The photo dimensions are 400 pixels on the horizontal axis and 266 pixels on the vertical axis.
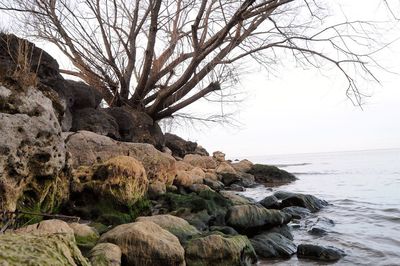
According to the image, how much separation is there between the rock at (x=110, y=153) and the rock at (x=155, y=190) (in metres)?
0.33

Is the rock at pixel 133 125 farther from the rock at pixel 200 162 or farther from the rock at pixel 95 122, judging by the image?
the rock at pixel 200 162

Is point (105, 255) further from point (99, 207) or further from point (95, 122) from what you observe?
point (95, 122)

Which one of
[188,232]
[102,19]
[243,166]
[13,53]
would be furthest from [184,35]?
[243,166]

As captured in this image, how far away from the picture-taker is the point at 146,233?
3586 mm

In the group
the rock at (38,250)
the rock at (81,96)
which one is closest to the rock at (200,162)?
the rock at (81,96)

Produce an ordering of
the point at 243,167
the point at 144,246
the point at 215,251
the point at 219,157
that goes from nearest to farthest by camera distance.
A: the point at 144,246 < the point at 215,251 < the point at 243,167 < the point at 219,157

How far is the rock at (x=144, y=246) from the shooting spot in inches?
136

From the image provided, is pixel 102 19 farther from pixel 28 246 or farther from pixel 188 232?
pixel 28 246

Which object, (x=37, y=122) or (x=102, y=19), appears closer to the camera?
(x=37, y=122)

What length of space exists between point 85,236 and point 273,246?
2.46 m

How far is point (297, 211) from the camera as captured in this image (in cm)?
751

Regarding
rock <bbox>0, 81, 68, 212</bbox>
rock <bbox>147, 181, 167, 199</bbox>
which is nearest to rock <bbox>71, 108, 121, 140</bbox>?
rock <bbox>147, 181, 167, 199</bbox>

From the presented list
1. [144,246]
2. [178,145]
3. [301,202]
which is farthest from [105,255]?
[178,145]

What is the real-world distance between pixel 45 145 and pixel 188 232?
84.7 inches
